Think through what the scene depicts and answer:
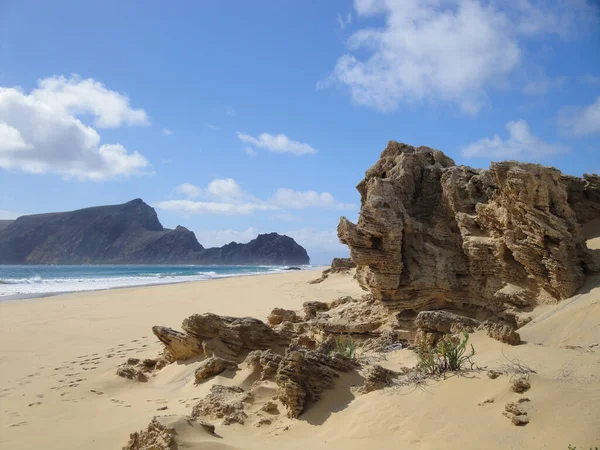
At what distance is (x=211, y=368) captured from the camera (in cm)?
602

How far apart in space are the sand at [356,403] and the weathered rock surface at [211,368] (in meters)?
0.17

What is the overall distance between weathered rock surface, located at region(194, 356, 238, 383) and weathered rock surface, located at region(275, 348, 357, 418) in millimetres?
1699

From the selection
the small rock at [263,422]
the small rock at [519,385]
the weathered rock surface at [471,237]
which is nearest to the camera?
the small rock at [519,385]

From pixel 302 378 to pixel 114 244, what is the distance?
118m

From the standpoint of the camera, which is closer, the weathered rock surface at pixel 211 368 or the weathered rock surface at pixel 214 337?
the weathered rock surface at pixel 211 368

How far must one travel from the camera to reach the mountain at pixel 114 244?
105m

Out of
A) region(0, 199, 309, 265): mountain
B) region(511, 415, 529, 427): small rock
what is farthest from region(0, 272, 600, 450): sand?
region(0, 199, 309, 265): mountain

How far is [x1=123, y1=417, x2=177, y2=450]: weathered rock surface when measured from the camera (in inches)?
138

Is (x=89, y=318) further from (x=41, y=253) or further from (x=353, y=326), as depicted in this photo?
(x=41, y=253)

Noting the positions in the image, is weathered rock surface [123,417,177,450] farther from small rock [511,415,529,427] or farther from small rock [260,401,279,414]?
small rock [511,415,529,427]

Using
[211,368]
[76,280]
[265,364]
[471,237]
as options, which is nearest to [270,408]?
[265,364]

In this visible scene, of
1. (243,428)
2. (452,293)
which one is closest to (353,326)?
(452,293)

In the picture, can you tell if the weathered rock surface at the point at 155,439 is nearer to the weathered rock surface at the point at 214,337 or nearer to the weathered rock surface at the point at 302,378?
the weathered rock surface at the point at 302,378

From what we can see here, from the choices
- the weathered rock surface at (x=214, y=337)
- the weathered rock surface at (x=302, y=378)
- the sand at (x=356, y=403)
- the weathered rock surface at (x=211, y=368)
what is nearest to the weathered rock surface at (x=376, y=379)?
the sand at (x=356, y=403)
